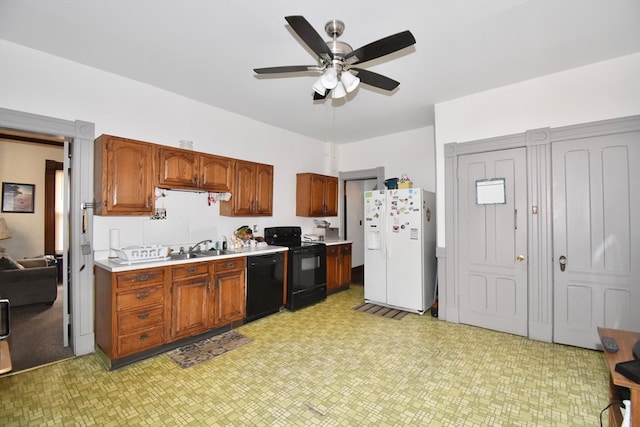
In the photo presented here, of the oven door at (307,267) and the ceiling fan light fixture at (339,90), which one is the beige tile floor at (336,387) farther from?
the ceiling fan light fixture at (339,90)

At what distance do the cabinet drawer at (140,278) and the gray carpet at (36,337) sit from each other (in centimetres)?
108

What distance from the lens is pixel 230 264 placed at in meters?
3.55

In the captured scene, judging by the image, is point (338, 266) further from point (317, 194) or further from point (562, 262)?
point (562, 262)

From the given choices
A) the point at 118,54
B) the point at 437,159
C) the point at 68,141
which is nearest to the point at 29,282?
the point at 68,141

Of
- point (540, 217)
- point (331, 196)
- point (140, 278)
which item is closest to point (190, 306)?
point (140, 278)

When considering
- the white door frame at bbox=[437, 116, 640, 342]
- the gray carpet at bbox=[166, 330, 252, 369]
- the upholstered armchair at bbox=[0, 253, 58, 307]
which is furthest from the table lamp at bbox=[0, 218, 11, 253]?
the white door frame at bbox=[437, 116, 640, 342]

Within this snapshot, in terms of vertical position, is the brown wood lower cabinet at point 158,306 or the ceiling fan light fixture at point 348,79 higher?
the ceiling fan light fixture at point 348,79

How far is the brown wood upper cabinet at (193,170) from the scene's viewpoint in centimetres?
332

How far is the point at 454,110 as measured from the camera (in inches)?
152

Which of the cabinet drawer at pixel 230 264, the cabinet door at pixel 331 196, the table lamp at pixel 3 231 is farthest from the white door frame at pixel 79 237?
the cabinet door at pixel 331 196

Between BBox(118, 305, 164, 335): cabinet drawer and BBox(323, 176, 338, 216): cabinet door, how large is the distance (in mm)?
3372

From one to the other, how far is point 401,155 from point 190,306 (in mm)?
4240

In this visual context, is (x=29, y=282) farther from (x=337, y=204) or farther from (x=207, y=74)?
(x=337, y=204)

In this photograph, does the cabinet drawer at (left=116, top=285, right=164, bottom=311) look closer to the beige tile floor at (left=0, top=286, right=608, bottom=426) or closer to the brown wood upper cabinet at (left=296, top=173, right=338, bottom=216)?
the beige tile floor at (left=0, top=286, right=608, bottom=426)
